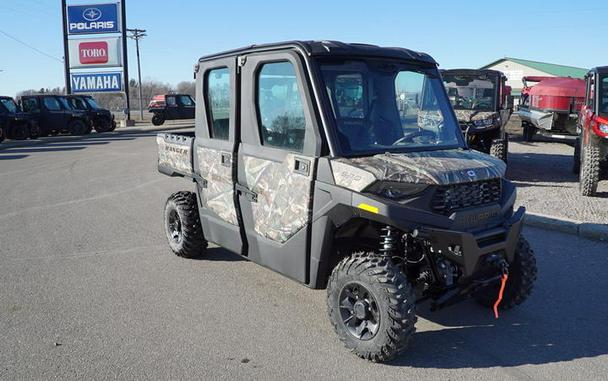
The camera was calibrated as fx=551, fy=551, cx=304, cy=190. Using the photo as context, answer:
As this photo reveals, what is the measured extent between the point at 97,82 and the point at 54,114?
421 inches

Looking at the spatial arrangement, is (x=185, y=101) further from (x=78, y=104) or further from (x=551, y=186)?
(x=551, y=186)

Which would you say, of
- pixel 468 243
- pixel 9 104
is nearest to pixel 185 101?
pixel 9 104

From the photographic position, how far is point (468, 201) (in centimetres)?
387

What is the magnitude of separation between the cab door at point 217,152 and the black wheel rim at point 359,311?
1.30m

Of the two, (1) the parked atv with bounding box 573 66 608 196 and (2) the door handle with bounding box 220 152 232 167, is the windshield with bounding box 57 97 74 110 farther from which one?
(2) the door handle with bounding box 220 152 232 167

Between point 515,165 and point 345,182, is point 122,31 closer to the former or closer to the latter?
point 515,165

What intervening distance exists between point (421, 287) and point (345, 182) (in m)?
1.18


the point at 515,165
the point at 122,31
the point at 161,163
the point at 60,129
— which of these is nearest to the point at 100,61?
the point at 122,31

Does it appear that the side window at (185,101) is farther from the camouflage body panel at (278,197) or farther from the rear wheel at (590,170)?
the camouflage body panel at (278,197)

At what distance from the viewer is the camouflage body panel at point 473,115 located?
1169 cm

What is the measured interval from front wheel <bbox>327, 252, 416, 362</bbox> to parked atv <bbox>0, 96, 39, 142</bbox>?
22.4 metres

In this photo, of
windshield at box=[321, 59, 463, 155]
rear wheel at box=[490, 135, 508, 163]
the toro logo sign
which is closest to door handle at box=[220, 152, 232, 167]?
windshield at box=[321, 59, 463, 155]

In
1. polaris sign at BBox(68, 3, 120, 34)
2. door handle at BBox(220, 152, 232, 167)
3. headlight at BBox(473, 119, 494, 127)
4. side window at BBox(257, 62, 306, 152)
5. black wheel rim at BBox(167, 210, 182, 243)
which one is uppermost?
polaris sign at BBox(68, 3, 120, 34)

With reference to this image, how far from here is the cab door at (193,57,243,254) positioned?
487 cm
